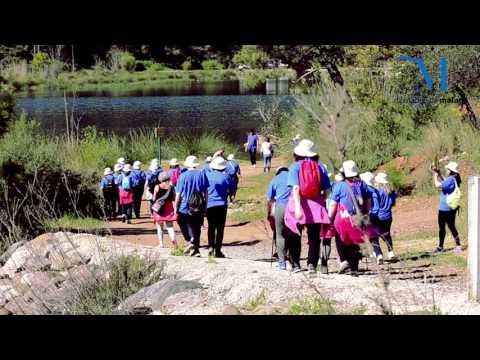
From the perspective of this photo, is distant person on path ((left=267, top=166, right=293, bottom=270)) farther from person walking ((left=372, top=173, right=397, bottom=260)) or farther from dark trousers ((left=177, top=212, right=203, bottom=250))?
person walking ((left=372, top=173, right=397, bottom=260))

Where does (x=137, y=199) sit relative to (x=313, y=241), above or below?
below

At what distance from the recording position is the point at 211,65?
9169cm

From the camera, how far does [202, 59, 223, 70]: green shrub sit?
293 feet

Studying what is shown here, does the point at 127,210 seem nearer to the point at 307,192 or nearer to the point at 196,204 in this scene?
the point at 196,204

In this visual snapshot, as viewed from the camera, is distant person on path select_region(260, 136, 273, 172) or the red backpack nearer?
the red backpack

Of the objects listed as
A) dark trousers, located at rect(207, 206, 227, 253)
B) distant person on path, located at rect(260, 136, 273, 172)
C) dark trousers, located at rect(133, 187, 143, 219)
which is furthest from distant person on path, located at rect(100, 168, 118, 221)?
distant person on path, located at rect(260, 136, 273, 172)

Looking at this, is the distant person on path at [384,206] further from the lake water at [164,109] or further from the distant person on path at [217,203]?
the lake water at [164,109]

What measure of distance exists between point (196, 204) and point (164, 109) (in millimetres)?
51794

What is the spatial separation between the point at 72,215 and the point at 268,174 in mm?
11340

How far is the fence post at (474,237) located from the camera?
25.0 feet

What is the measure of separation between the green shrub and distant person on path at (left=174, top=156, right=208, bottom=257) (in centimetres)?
7562

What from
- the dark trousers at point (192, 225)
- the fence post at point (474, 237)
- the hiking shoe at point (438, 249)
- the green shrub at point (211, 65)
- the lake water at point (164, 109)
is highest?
the green shrub at point (211, 65)

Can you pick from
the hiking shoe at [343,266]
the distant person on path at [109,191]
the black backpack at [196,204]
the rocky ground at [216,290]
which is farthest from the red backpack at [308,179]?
the distant person on path at [109,191]

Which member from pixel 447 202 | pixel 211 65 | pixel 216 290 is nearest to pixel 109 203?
pixel 447 202
